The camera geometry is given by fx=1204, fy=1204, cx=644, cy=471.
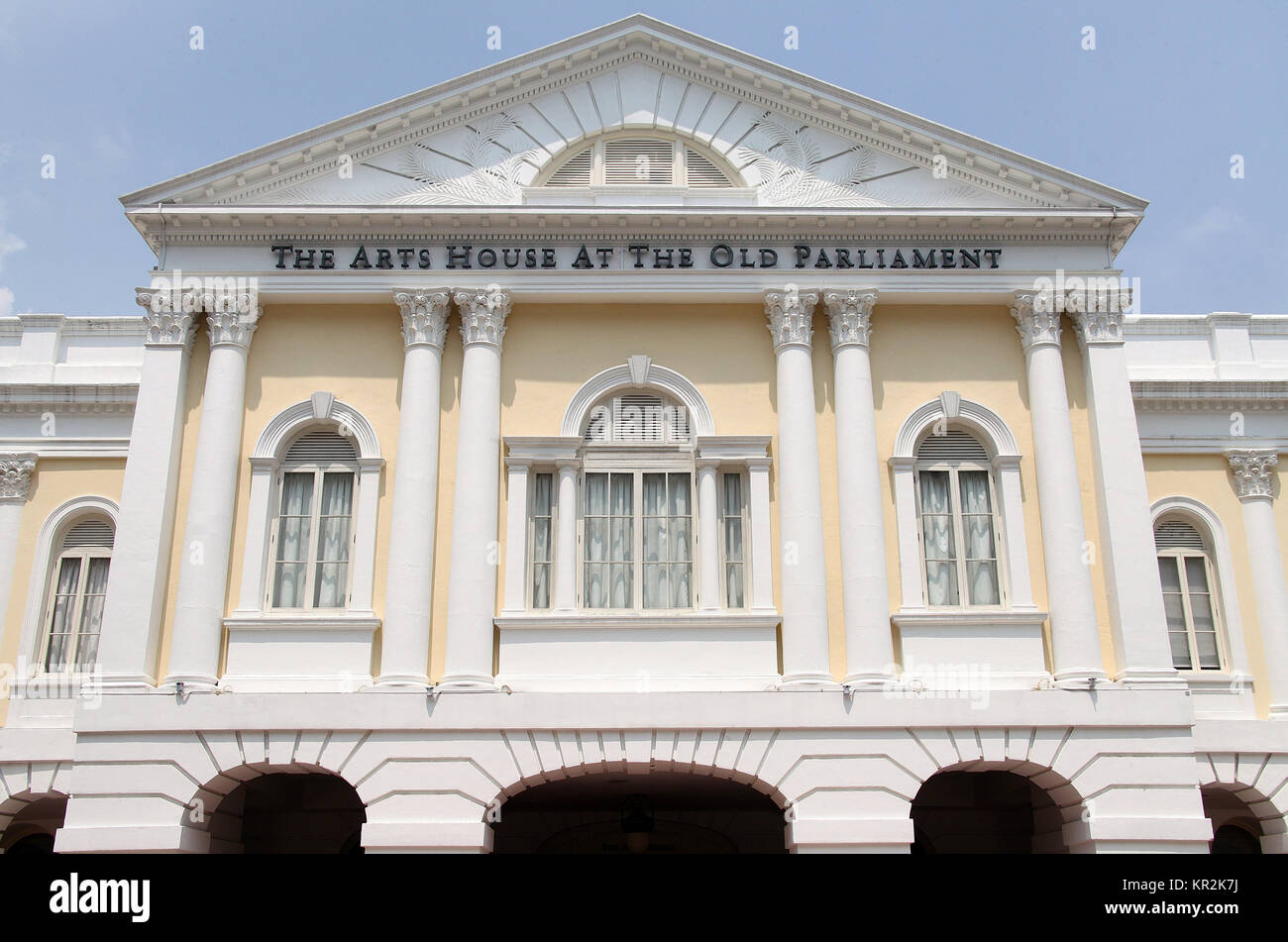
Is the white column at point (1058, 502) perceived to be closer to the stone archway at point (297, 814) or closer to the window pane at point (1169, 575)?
the window pane at point (1169, 575)

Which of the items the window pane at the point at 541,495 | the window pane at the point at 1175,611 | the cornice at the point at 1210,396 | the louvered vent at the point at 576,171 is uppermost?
the louvered vent at the point at 576,171

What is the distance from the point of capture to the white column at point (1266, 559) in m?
20.8

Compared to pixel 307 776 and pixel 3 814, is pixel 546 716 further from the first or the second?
pixel 3 814

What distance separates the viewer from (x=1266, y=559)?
2153cm

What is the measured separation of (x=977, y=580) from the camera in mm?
17594

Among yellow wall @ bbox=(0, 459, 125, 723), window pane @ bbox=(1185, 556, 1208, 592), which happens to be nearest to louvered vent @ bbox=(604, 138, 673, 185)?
yellow wall @ bbox=(0, 459, 125, 723)

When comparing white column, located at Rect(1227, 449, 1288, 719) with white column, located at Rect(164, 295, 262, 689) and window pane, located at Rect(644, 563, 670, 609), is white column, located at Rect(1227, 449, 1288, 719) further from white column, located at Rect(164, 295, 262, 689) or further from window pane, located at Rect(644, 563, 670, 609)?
white column, located at Rect(164, 295, 262, 689)

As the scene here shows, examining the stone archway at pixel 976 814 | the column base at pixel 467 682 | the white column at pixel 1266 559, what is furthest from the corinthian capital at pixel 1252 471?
the column base at pixel 467 682

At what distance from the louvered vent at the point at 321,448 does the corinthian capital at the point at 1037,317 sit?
405 inches

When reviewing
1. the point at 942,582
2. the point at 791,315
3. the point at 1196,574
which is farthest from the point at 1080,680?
the point at 1196,574

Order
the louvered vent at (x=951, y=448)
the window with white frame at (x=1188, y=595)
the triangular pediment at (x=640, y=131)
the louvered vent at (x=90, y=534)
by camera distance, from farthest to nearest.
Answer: the louvered vent at (x=90, y=534) < the window with white frame at (x=1188, y=595) < the triangular pediment at (x=640, y=131) < the louvered vent at (x=951, y=448)

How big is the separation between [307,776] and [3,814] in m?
4.78

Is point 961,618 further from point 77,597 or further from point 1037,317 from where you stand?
point 77,597
